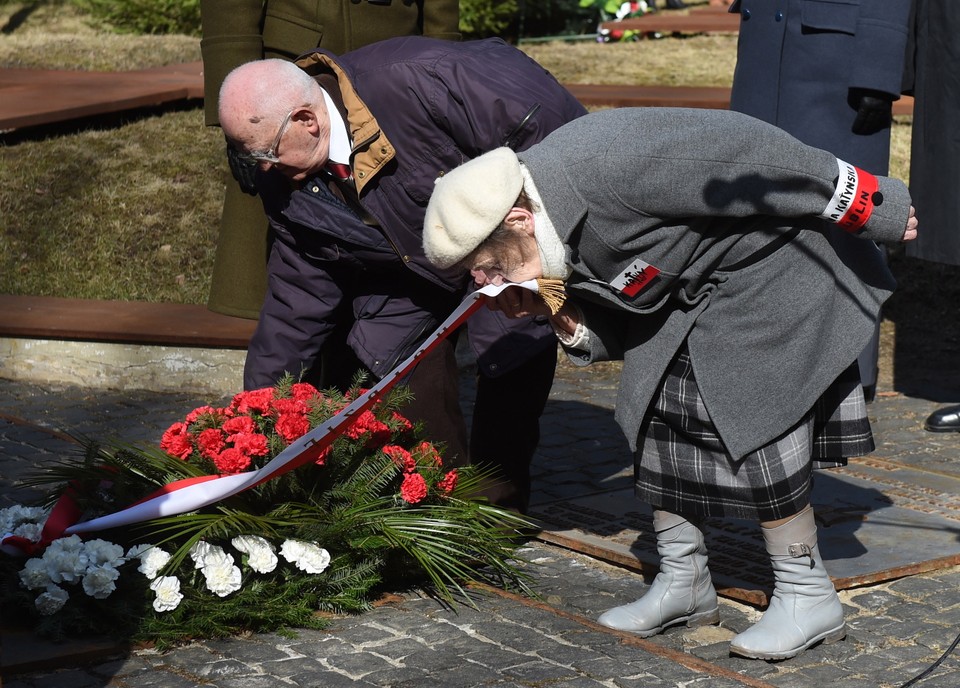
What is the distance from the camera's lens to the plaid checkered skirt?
3305 mm

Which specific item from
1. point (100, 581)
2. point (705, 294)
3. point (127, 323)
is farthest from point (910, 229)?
point (127, 323)

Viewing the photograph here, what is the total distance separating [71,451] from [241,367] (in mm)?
1168

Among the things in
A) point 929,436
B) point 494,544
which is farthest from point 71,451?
point 929,436

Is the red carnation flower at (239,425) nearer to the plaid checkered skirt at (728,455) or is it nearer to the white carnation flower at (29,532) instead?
the white carnation flower at (29,532)

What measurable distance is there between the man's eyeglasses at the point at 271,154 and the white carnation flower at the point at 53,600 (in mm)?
1206

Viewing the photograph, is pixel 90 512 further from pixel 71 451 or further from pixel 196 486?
pixel 71 451

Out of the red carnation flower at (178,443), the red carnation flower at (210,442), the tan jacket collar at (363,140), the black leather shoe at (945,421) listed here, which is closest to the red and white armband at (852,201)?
the tan jacket collar at (363,140)

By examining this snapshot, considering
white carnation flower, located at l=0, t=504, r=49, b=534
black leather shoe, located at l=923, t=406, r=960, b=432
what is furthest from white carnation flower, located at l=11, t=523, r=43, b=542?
black leather shoe, located at l=923, t=406, r=960, b=432

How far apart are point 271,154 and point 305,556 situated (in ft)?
3.46

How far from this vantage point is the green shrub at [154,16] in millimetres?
13992

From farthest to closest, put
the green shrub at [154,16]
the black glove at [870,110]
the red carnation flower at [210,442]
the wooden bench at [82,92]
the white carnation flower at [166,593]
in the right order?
the green shrub at [154,16], the wooden bench at [82,92], the black glove at [870,110], the red carnation flower at [210,442], the white carnation flower at [166,593]

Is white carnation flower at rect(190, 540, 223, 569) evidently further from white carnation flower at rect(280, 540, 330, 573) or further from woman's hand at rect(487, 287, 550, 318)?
woman's hand at rect(487, 287, 550, 318)

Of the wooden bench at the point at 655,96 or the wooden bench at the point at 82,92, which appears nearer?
the wooden bench at the point at 82,92

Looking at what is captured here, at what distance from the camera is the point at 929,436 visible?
5.47m
